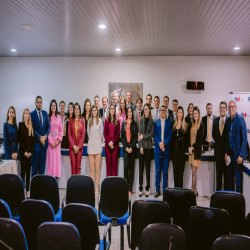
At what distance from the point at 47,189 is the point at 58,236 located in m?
1.46

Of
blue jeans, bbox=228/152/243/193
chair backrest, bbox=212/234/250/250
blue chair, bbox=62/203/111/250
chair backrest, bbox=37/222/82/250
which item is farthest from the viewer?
blue jeans, bbox=228/152/243/193

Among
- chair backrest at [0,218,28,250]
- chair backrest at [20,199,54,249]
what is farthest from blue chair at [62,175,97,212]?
chair backrest at [0,218,28,250]

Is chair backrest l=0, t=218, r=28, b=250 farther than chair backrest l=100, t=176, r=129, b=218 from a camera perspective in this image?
No

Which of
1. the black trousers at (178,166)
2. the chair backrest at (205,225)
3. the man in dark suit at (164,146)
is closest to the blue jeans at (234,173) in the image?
the black trousers at (178,166)

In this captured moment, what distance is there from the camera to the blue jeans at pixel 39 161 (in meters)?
5.42

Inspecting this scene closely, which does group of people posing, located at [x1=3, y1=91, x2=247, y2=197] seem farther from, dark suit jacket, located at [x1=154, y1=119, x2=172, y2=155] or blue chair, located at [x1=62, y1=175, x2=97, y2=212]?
blue chair, located at [x1=62, y1=175, x2=97, y2=212]

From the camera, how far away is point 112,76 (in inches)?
333

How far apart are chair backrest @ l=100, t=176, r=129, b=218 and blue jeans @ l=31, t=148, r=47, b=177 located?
2.72 m

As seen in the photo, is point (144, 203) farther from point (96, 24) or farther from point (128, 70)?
point (128, 70)

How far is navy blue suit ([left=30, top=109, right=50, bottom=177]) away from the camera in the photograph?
17.8 feet

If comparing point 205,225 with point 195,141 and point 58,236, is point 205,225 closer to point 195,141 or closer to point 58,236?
point 58,236

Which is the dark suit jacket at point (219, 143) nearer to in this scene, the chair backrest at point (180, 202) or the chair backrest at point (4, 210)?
the chair backrest at point (180, 202)

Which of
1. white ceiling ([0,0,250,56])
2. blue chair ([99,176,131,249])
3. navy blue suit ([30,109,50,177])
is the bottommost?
blue chair ([99,176,131,249])

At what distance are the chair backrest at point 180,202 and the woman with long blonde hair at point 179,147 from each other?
7.66ft
